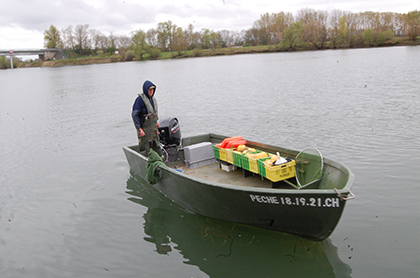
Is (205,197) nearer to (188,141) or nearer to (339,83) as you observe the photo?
(188,141)

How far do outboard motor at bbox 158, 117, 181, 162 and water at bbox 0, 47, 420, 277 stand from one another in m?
1.09

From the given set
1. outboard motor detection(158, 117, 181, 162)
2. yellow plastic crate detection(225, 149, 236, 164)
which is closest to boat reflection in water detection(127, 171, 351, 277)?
yellow plastic crate detection(225, 149, 236, 164)

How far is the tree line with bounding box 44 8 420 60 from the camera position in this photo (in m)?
73.1

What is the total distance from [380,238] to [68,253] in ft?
18.0

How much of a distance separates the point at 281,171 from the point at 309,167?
1.67 feet

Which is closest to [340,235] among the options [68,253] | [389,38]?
[68,253]

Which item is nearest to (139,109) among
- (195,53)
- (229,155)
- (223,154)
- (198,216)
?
(223,154)

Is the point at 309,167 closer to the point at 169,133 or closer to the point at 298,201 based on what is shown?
the point at 298,201

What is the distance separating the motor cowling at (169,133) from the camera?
922 cm

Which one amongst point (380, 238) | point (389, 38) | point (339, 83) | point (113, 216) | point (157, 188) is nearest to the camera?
point (380, 238)

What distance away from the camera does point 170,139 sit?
9.34m

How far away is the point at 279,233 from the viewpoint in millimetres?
6242

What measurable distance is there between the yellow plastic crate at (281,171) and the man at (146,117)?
332 cm

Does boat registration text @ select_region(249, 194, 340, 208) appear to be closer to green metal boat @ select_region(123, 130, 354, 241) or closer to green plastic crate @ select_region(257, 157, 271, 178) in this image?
green metal boat @ select_region(123, 130, 354, 241)
